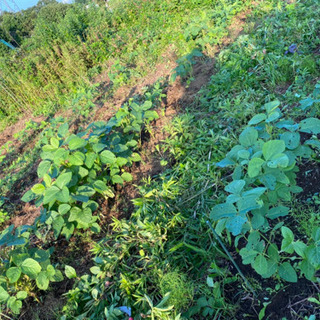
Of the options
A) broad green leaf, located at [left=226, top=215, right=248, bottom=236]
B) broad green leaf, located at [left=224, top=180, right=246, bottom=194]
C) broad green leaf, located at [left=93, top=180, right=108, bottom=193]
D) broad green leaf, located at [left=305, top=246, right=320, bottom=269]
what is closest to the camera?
broad green leaf, located at [left=305, top=246, right=320, bottom=269]

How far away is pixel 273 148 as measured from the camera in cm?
139

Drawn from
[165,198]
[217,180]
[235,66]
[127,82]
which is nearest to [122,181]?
[165,198]

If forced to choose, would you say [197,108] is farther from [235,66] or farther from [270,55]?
[270,55]

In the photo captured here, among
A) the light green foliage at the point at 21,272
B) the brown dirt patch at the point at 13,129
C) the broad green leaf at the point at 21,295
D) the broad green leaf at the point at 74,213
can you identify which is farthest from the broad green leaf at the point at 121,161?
the brown dirt patch at the point at 13,129

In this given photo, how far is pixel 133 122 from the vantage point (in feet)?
10.4

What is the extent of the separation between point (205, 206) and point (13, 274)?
139cm

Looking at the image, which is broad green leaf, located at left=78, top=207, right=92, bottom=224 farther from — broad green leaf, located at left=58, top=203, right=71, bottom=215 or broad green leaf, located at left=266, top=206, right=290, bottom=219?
broad green leaf, located at left=266, top=206, right=290, bottom=219

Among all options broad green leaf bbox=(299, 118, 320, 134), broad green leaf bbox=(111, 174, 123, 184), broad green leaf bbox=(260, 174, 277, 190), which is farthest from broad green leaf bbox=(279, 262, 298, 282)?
broad green leaf bbox=(111, 174, 123, 184)

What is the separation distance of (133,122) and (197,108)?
2.44 feet

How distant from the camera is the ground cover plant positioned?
1.42 m

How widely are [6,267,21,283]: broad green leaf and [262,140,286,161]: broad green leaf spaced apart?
1.75 metres

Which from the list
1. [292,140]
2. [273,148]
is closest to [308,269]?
[273,148]

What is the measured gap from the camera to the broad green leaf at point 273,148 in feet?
4.51

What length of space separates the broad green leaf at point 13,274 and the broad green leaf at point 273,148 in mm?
1751
